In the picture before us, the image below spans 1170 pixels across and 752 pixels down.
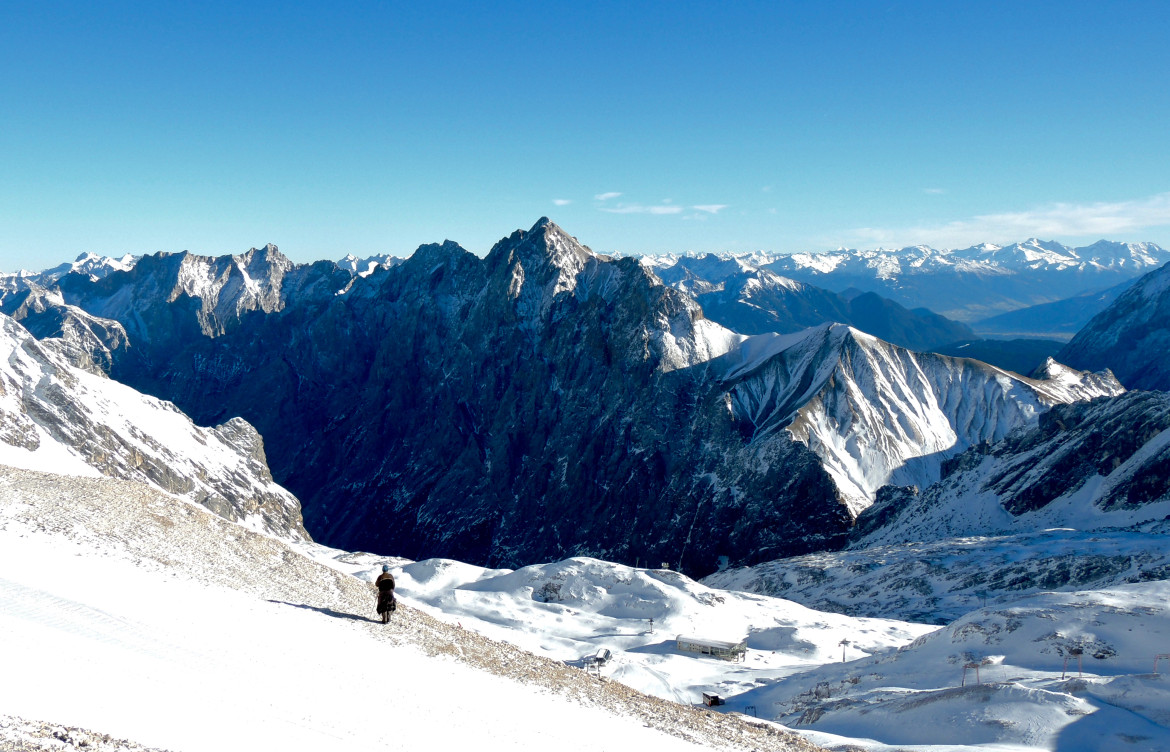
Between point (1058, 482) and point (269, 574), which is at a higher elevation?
point (269, 574)

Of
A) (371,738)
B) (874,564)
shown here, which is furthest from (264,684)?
(874,564)

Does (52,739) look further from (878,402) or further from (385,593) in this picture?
(878,402)

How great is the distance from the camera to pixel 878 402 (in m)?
176

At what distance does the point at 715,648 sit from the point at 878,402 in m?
130

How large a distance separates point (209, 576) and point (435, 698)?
13.0 meters

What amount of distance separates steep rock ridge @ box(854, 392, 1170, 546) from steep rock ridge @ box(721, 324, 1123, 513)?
20.7 m

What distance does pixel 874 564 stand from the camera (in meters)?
105

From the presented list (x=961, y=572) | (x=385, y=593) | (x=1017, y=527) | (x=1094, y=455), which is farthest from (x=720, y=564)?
(x=385, y=593)

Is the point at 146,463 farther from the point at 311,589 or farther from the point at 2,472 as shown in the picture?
the point at 311,589

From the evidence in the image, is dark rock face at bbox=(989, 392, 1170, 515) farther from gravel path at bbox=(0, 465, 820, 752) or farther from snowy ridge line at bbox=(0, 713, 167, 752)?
snowy ridge line at bbox=(0, 713, 167, 752)

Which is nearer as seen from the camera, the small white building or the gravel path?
the gravel path

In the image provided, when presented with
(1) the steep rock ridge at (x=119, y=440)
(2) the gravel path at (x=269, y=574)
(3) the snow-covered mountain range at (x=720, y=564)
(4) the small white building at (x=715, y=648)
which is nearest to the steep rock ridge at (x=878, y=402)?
(3) the snow-covered mountain range at (x=720, y=564)

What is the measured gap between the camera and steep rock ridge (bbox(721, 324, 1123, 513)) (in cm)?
16412

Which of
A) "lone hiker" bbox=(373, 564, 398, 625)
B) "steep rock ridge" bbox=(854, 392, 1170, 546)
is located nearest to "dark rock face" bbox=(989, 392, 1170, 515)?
"steep rock ridge" bbox=(854, 392, 1170, 546)
